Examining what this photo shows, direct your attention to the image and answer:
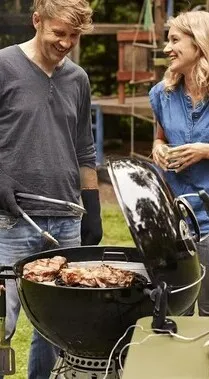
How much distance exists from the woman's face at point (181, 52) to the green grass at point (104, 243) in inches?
72.8

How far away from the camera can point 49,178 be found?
3.18m

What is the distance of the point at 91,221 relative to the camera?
10.9 feet

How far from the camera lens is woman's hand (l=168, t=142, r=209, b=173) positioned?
3.12 metres

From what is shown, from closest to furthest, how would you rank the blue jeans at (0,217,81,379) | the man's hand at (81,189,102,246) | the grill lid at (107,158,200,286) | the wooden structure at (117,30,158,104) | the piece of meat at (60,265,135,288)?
the grill lid at (107,158,200,286) → the piece of meat at (60,265,135,288) → the blue jeans at (0,217,81,379) → the man's hand at (81,189,102,246) → the wooden structure at (117,30,158,104)

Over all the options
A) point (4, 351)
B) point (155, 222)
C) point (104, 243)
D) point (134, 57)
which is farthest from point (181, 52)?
point (134, 57)

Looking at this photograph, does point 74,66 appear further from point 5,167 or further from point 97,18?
point 97,18

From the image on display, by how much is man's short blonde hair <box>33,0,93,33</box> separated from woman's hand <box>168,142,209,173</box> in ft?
1.91

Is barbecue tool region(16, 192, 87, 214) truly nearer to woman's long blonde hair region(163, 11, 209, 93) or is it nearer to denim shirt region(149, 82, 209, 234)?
denim shirt region(149, 82, 209, 234)

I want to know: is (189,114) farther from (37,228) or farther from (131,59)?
(131,59)

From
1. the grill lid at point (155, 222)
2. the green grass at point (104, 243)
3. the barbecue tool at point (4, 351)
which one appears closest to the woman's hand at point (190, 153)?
the grill lid at point (155, 222)

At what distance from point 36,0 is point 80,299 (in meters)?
1.21

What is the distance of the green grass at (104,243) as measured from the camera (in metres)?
4.47

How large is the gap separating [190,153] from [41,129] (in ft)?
1.84

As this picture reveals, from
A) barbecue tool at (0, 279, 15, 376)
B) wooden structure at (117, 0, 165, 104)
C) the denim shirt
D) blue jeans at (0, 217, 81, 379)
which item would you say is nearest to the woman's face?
the denim shirt
